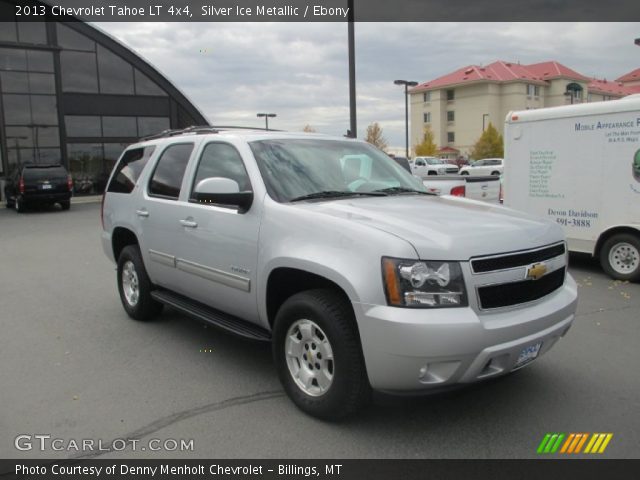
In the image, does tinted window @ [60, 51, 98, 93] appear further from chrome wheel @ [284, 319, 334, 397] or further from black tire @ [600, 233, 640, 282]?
chrome wheel @ [284, 319, 334, 397]

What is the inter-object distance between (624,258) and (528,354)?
17.7 feet

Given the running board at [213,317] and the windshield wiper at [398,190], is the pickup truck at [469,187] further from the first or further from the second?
the running board at [213,317]

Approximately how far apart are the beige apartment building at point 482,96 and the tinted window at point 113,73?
55065 mm

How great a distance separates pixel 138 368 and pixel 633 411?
3.72 meters

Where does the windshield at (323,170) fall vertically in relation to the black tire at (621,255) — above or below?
above

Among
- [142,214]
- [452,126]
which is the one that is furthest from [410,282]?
[452,126]

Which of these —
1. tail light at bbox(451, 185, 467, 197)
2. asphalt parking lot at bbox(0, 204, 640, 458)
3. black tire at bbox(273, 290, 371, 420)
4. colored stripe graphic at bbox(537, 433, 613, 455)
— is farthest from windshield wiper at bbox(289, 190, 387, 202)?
tail light at bbox(451, 185, 467, 197)

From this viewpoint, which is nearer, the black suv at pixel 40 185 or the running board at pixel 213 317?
the running board at pixel 213 317

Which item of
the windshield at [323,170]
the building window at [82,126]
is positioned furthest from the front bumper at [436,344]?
the building window at [82,126]

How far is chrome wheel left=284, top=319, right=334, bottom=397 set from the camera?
3.49 m

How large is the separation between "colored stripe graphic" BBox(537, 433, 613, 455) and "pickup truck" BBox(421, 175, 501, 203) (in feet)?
20.9

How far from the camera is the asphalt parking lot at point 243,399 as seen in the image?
10.9 feet

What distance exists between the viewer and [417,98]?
278 ft

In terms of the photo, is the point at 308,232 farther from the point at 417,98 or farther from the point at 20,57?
the point at 417,98
